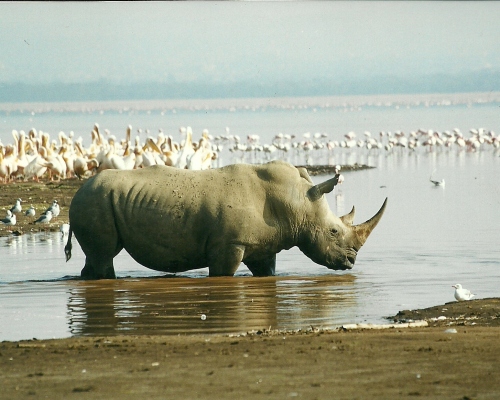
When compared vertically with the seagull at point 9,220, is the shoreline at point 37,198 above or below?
below

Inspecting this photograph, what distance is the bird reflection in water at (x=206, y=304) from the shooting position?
9.50 m

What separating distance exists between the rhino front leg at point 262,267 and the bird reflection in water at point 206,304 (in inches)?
11.8

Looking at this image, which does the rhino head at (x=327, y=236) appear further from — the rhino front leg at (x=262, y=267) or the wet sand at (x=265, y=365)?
the wet sand at (x=265, y=365)

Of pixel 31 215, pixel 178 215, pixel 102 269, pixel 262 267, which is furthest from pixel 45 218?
pixel 178 215

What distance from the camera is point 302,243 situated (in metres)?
13.1

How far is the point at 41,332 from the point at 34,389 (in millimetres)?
2809

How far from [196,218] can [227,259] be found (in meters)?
0.56

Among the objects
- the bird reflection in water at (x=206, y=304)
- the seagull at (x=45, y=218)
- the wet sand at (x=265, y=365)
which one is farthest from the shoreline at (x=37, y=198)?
the wet sand at (x=265, y=365)

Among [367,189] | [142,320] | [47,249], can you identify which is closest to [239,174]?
[142,320]

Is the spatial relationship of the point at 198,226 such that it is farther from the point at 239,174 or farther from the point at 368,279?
the point at 368,279

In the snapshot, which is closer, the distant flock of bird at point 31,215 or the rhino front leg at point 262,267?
the rhino front leg at point 262,267

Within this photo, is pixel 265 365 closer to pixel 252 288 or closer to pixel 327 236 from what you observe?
pixel 252 288

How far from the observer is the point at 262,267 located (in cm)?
1312

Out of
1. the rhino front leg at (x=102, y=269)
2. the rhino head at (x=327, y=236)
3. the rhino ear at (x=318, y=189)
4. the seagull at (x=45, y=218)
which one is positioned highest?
the rhino ear at (x=318, y=189)
